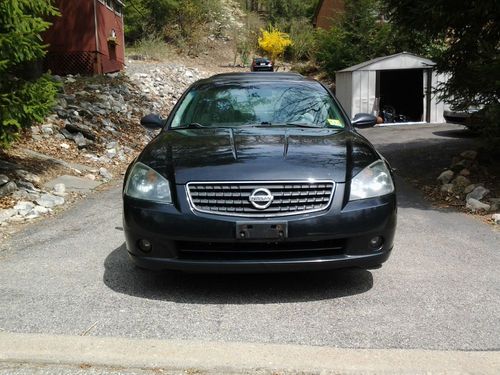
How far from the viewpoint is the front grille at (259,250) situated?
3941 millimetres

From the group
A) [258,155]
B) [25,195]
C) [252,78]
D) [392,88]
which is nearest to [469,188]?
[252,78]

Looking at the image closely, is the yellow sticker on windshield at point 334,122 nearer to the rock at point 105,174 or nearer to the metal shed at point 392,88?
the rock at point 105,174

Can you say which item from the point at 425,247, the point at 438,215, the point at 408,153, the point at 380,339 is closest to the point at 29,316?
the point at 380,339

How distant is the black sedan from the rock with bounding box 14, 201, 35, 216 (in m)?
3.08

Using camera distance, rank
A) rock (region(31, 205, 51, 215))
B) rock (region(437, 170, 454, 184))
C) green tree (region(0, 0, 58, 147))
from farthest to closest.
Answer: rock (region(437, 170, 454, 184)) < rock (region(31, 205, 51, 215)) < green tree (region(0, 0, 58, 147))

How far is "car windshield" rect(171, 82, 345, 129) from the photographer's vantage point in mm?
5309

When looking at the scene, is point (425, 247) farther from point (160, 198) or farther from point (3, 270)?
point (3, 270)

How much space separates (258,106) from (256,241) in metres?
1.99

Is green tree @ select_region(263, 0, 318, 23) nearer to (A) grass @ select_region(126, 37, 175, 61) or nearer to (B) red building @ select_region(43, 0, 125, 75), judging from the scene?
(A) grass @ select_region(126, 37, 175, 61)

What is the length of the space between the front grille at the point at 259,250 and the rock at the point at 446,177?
17.7 feet

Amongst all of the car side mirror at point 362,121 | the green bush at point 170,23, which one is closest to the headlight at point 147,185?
the car side mirror at point 362,121

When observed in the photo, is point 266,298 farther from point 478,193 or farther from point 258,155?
point 478,193

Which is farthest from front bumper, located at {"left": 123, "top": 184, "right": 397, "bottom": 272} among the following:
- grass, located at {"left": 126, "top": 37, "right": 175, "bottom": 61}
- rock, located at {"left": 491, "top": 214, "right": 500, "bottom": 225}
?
grass, located at {"left": 126, "top": 37, "right": 175, "bottom": 61}

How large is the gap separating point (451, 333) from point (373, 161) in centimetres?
140
